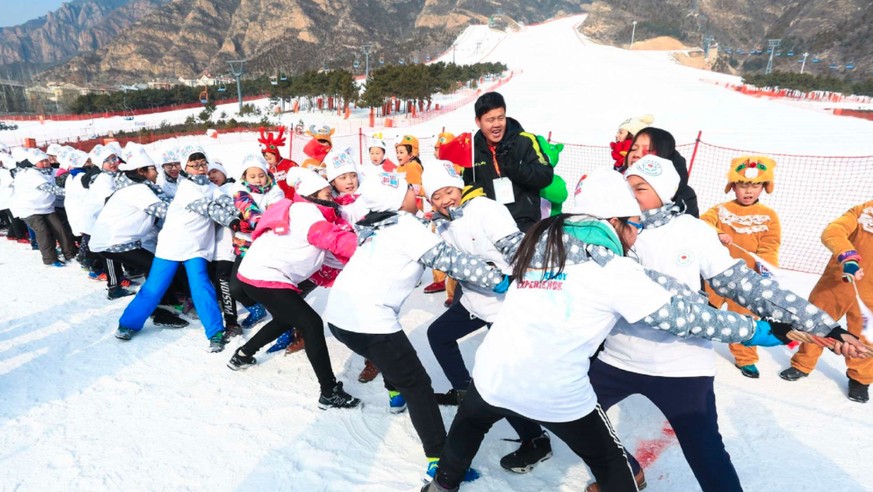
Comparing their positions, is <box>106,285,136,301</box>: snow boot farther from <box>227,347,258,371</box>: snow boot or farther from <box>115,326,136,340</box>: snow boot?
<box>227,347,258,371</box>: snow boot

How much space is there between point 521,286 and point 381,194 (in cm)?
105

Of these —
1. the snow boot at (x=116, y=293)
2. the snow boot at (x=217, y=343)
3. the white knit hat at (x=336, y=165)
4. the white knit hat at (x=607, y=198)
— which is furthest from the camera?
the snow boot at (x=116, y=293)

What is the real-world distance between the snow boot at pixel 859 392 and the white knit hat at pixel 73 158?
30.6ft

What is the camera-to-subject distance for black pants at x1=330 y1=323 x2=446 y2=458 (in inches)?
105

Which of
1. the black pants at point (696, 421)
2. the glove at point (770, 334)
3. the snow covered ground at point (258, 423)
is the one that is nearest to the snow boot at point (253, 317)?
the snow covered ground at point (258, 423)

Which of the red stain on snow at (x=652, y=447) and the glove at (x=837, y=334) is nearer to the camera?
the glove at (x=837, y=334)

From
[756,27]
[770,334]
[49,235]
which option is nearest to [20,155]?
[49,235]

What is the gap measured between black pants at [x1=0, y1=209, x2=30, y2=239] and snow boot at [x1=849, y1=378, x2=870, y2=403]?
12.0 metres

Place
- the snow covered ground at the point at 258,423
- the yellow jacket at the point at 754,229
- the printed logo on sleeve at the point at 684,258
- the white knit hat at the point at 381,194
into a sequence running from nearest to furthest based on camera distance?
the printed logo on sleeve at the point at 684,258, the white knit hat at the point at 381,194, the snow covered ground at the point at 258,423, the yellow jacket at the point at 754,229

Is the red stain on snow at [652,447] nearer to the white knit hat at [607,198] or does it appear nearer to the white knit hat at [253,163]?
the white knit hat at [607,198]

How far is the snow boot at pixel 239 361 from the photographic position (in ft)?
13.1

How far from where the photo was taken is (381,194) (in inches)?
102

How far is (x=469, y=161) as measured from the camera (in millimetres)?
3434

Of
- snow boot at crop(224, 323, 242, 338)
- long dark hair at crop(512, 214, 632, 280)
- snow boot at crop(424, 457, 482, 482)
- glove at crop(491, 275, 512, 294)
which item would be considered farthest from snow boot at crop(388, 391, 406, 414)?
snow boot at crop(224, 323, 242, 338)
